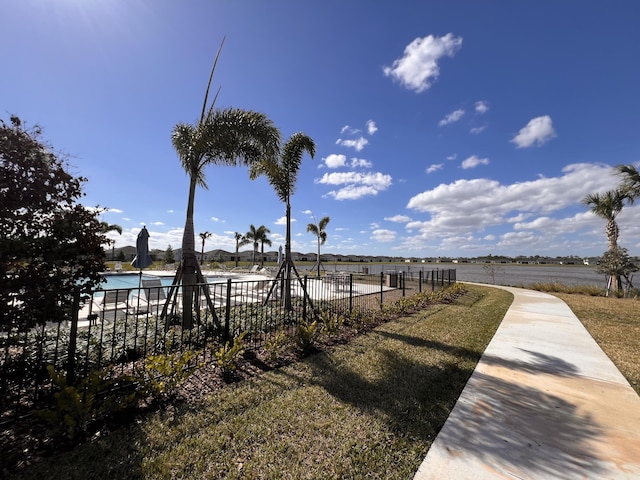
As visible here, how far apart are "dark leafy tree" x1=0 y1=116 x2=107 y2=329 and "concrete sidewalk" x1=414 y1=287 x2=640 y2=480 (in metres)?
4.58

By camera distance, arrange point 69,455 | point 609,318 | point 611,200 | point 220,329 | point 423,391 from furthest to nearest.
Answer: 1. point 611,200
2. point 609,318
3. point 220,329
4. point 423,391
5. point 69,455

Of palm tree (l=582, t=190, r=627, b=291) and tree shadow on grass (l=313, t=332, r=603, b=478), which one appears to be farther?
palm tree (l=582, t=190, r=627, b=291)

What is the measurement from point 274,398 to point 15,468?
230cm

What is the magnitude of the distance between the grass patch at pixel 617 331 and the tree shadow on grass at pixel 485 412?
1046mm

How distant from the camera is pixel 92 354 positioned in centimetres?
409

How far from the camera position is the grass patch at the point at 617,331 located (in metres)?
4.93

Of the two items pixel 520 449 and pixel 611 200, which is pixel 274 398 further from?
pixel 611 200

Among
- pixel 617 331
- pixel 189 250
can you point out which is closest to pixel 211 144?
pixel 189 250

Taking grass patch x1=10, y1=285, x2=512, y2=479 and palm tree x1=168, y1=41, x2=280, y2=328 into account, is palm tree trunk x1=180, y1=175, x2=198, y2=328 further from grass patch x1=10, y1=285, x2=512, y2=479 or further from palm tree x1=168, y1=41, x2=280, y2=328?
grass patch x1=10, y1=285, x2=512, y2=479

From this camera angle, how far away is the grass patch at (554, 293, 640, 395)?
4.93 meters

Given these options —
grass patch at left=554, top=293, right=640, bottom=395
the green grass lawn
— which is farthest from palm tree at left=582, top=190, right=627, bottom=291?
the green grass lawn

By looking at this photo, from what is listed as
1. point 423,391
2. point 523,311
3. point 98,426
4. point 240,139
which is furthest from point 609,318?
point 98,426

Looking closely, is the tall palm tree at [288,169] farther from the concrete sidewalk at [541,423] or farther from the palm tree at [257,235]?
the palm tree at [257,235]

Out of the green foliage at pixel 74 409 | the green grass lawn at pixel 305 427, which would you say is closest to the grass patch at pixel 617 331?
the green grass lawn at pixel 305 427
